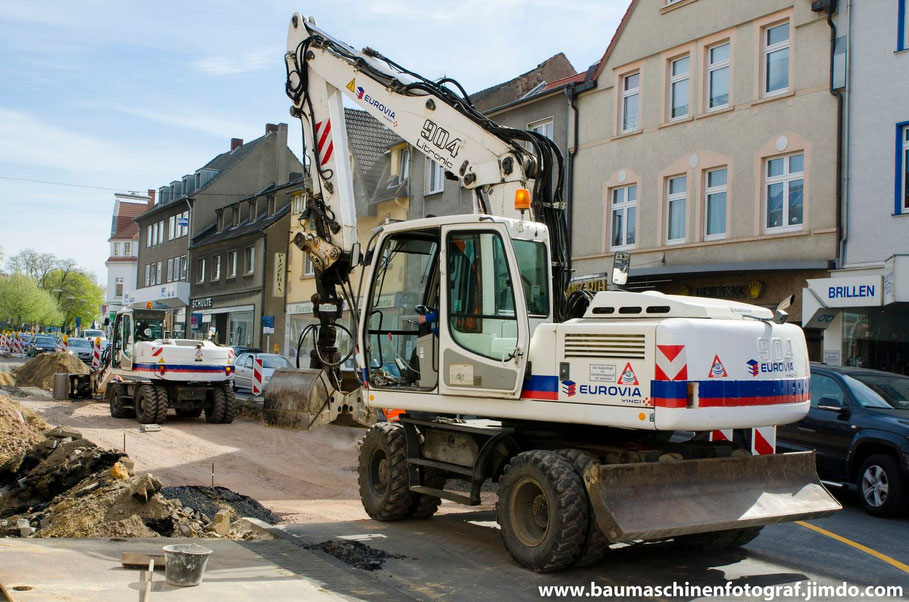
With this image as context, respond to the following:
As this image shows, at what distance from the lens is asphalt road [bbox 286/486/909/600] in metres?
6.93

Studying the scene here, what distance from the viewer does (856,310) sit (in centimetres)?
1783

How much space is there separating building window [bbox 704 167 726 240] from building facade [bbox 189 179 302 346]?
75.6ft

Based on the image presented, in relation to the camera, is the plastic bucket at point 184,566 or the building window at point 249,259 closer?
the plastic bucket at point 184,566

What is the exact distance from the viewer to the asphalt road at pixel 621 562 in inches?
273

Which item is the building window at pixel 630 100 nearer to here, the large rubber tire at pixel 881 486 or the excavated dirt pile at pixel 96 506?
the large rubber tire at pixel 881 486

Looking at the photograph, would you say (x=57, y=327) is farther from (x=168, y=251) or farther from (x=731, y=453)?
(x=731, y=453)

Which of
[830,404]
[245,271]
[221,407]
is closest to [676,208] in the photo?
[830,404]

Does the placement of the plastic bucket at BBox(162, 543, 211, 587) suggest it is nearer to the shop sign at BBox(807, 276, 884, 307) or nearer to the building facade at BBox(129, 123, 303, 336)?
the shop sign at BBox(807, 276, 884, 307)

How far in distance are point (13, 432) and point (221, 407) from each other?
8659mm

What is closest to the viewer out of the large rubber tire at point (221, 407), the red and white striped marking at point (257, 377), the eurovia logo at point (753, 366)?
the eurovia logo at point (753, 366)

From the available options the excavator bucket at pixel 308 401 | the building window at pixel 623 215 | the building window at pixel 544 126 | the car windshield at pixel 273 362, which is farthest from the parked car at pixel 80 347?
the building window at pixel 623 215

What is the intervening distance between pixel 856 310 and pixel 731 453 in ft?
37.4

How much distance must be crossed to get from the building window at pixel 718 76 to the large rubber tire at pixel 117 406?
15.3 meters

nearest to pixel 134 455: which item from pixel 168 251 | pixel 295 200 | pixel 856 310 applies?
pixel 856 310
